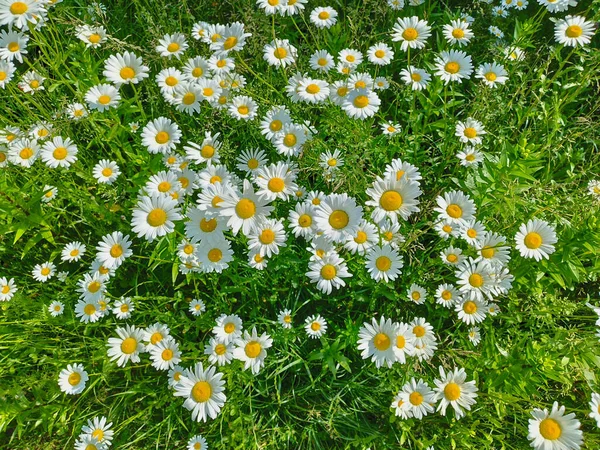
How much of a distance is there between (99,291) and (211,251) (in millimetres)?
978

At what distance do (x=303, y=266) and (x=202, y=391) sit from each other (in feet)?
3.39

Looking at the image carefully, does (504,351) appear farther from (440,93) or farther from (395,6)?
(395,6)

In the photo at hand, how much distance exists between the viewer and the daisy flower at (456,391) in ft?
8.71

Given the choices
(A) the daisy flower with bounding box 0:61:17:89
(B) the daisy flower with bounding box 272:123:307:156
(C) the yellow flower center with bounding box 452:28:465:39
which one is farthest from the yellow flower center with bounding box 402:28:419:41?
(A) the daisy flower with bounding box 0:61:17:89

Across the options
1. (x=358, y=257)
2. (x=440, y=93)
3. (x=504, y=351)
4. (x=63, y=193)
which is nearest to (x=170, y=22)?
(x=63, y=193)

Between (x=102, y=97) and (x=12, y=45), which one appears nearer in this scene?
(x=102, y=97)

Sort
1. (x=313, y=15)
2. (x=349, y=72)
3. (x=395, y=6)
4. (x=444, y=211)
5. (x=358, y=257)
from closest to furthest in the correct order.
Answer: (x=444, y=211)
(x=358, y=257)
(x=349, y=72)
(x=313, y=15)
(x=395, y=6)

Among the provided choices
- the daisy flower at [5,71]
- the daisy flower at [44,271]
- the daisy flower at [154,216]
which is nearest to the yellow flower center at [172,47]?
the daisy flower at [5,71]

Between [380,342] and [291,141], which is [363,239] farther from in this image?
[291,141]

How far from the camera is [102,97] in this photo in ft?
11.0

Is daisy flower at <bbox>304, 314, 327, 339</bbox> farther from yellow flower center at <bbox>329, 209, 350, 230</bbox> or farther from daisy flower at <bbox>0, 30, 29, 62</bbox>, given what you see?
daisy flower at <bbox>0, 30, 29, 62</bbox>

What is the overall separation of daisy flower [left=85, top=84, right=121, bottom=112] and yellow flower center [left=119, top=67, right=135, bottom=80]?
0.12 meters

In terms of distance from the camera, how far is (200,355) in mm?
3176

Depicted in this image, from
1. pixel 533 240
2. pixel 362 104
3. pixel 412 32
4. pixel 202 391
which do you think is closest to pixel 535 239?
pixel 533 240
